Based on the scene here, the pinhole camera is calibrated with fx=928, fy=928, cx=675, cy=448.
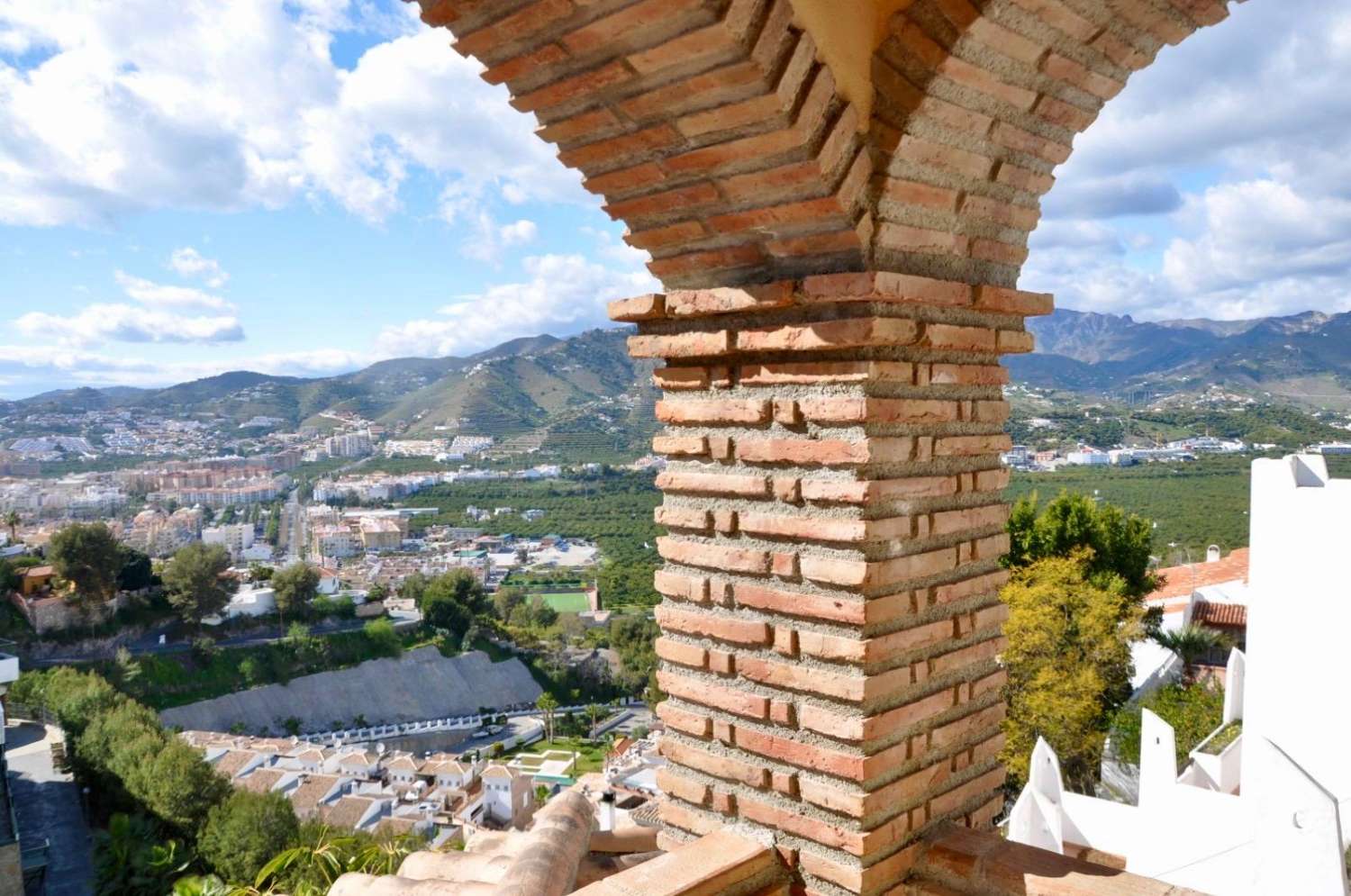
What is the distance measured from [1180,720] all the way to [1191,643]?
14.2 feet

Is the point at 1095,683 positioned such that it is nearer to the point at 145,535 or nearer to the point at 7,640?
the point at 7,640

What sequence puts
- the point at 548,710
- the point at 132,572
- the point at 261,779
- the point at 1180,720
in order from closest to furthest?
the point at 1180,720, the point at 261,779, the point at 132,572, the point at 548,710

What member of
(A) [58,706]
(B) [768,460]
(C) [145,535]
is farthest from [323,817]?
(C) [145,535]

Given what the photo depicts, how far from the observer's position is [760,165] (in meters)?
1.83

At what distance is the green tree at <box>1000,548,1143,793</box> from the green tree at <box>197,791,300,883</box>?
1715 cm

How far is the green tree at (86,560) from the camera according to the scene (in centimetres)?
4231

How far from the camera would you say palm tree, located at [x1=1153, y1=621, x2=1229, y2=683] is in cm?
1559

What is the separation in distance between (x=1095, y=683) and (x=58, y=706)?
32766 millimetres

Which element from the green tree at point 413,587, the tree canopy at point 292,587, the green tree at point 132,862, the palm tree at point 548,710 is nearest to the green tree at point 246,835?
the green tree at point 132,862

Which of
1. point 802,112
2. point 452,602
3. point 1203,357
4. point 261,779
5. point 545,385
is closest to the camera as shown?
point 802,112

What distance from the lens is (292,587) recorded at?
48.9 metres

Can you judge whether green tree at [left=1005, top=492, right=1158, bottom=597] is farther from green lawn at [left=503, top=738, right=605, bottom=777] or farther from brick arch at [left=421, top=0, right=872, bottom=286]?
green lawn at [left=503, top=738, right=605, bottom=777]

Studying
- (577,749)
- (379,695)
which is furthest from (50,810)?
(577,749)

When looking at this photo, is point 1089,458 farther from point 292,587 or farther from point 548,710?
point 292,587
